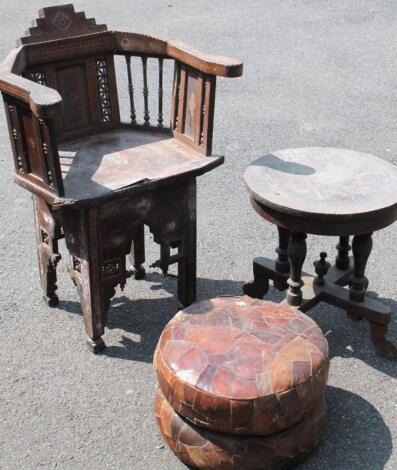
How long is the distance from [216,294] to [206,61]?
1218 millimetres

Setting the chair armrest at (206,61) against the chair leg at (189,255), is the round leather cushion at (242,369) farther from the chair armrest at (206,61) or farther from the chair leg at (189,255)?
the chair armrest at (206,61)

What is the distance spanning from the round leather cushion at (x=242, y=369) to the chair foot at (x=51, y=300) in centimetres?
105

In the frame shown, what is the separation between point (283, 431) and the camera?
2.47m

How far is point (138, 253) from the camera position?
363 cm

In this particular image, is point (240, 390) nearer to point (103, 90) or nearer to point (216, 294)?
point (216, 294)

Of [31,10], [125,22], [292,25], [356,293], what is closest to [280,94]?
[292,25]

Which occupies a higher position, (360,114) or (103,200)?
(103,200)

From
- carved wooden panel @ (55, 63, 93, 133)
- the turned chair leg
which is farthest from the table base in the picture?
carved wooden panel @ (55, 63, 93, 133)

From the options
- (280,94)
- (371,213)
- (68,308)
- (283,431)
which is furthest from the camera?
(280,94)

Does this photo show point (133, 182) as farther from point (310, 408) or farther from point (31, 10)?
point (31, 10)

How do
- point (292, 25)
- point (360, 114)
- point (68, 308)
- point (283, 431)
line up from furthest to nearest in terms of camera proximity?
point (292, 25), point (360, 114), point (68, 308), point (283, 431)

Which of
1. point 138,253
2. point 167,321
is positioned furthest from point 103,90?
point 167,321

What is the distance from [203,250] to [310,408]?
5.32ft

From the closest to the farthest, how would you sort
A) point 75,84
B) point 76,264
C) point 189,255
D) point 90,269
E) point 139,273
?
point 90,269, point 76,264, point 189,255, point 75,84, point 139,273
